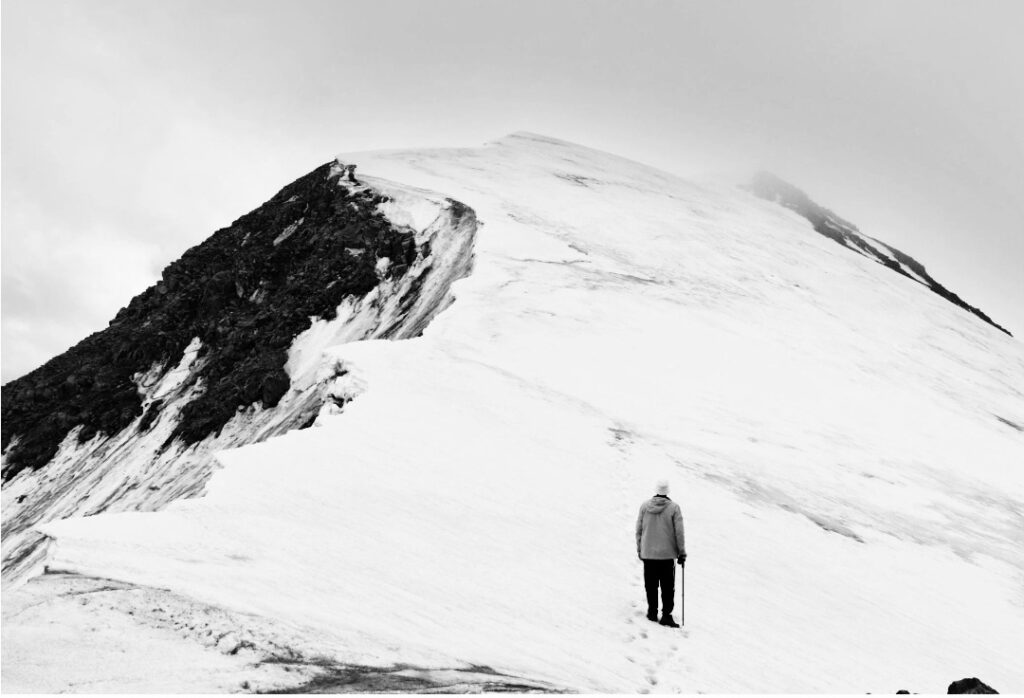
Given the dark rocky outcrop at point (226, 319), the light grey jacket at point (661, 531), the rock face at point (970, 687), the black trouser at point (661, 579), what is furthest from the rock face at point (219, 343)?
the rock face at point (970, 687)

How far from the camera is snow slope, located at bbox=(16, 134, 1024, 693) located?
23.1ft

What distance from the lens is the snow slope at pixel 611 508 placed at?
7.04 meters

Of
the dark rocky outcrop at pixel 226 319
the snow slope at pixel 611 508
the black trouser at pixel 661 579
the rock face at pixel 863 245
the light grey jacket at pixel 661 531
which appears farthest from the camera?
the rock face at pixel 863 245

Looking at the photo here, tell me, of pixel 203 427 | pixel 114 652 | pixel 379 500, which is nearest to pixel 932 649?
pixel 379 500

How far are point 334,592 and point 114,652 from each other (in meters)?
1.96

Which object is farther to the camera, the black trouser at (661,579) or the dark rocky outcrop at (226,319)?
the dark rocky outcrop at (226,319)

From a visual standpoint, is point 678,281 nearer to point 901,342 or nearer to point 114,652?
point 901,342

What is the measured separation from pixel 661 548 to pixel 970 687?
10.2 ft

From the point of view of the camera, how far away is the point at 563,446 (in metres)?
12.4

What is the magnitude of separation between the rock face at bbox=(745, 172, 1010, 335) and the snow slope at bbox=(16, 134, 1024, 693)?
30.5m

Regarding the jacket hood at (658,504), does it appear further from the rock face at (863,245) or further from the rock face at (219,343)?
the rock face at (863,245)

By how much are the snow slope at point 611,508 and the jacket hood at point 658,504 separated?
1.06 metres

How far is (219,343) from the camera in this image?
102 feet

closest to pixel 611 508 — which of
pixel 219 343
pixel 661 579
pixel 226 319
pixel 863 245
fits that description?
pixel 661 579
